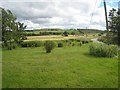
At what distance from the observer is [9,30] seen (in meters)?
35.0

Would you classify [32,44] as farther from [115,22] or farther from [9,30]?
[115,22]

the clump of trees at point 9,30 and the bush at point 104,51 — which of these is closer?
the bush at point 104,51

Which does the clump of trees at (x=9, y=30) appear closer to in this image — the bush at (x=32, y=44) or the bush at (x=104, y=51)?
the bush at (x=32, y=44)

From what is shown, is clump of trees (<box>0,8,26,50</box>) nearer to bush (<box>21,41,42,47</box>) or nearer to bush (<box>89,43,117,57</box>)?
bush (<box>21,41,42,47</box>)

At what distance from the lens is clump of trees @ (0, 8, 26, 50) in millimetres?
33875

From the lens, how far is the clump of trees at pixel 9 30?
3388 centimetres

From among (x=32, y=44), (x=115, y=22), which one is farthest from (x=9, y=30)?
(x=115, y=22)

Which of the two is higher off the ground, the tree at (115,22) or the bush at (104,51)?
the tree at (115,22)

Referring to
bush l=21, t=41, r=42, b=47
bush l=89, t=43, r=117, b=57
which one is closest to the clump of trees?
bush l=21, t=41, r=42, b=47

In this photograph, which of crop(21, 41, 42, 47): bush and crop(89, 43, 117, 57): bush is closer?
crop(89, 43, 117, 57): bush

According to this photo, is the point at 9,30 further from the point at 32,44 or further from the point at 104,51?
the point at 104,51

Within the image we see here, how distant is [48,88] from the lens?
8055 mm

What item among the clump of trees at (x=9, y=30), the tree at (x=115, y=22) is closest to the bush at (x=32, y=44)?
the clump of trees at (x=9, y=30)

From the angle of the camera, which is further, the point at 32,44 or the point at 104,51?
the point at 32,44
